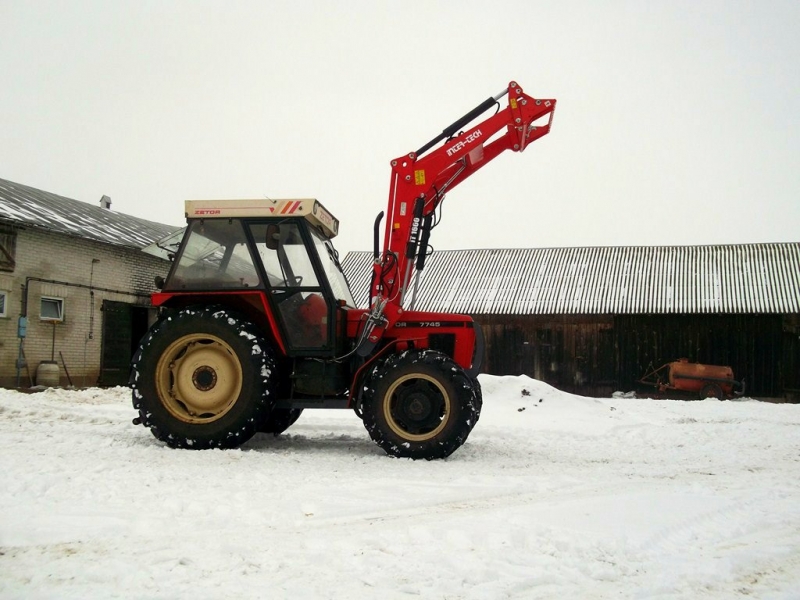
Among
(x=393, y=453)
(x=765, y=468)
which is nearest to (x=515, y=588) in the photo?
(x=393, y=453)

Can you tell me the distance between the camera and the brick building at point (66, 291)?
15.8m

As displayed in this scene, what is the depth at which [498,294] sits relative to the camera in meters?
24.4

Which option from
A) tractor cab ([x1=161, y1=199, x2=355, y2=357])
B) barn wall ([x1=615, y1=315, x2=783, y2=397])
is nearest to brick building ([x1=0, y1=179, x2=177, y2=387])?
tractor cab ([x1=161, y1=199, x2=355, y2=357])

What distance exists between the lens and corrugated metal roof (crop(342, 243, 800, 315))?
72.1 feet

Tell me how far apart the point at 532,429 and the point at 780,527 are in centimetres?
557

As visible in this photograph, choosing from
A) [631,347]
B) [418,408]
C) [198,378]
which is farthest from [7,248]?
[631,347]

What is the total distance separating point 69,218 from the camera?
19.0 metres

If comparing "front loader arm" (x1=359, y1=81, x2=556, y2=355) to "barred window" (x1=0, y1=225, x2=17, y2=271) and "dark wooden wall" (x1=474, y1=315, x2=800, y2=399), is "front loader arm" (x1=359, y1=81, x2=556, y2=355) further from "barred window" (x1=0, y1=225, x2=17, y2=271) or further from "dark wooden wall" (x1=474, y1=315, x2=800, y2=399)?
"dark wooden wall" (x1=474, y1=315, x2=800, y2=399)

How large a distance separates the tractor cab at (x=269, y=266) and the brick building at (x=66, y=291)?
401 inches

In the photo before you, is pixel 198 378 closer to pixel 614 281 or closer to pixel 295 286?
pixel 295 286

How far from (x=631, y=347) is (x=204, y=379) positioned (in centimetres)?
1737

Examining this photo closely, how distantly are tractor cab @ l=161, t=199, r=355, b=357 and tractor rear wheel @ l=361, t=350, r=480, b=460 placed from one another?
0.72 meters

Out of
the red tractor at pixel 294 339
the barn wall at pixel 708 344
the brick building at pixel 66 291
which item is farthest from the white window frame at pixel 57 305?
the barn wall at pixel 708 344

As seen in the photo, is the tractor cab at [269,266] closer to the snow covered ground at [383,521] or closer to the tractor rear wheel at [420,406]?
the tractor rear wheel at [420,406]
